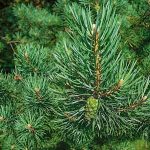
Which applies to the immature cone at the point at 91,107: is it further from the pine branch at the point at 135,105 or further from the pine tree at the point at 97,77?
the pine branch at the point at 135,105

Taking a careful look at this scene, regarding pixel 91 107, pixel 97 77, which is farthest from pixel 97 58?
pixel 91 107

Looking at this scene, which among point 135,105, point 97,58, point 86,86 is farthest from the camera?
point 135,105

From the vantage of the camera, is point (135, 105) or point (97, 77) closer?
point (97, 77)

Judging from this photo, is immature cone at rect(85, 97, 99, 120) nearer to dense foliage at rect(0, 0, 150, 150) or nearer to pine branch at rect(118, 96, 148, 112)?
dense foliage at rect(0, 0, 150, 150)

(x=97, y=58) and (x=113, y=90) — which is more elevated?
(x=97, y=58)

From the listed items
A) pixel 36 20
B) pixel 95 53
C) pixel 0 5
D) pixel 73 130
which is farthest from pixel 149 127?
pixel 0 5

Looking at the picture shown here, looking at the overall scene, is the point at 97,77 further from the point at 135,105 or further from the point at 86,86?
the point at 135,105

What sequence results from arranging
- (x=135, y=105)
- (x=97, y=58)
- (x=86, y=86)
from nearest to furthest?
(x=97, y=58) → (x=86, y=86) → (x=135, y=105)

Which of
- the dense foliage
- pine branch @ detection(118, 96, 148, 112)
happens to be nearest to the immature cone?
the dense foliage

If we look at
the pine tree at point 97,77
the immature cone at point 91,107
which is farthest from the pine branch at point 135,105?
the immature cone at point 91,107
